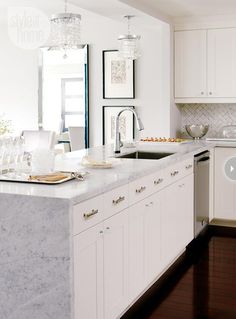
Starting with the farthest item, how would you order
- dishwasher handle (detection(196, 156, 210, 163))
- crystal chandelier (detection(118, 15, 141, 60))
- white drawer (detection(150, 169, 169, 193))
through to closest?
crystal chandelier (detection(118, 15, 141, 60))
dishwasher handle (detection(196, 156, 210, 163))
white drawer (detection(150, 169, 169, 193))

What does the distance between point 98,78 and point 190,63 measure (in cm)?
152

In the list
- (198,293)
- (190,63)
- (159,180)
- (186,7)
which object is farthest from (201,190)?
(186,7)

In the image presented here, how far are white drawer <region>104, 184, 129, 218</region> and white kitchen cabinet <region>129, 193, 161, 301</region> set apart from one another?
0.12m

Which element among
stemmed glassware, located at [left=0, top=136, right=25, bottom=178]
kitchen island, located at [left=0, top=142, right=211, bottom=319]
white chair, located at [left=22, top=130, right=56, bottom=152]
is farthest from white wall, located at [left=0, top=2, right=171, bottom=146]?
kitchen island, located at [left=0, top=142, right=211, bottom=319]

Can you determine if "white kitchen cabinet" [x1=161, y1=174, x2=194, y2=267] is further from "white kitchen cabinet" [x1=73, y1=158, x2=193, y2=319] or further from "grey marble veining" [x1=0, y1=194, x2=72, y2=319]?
"grey marble veining" [x1=0, y1=194, x2=72, y2=319]

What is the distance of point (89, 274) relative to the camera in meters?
2.55

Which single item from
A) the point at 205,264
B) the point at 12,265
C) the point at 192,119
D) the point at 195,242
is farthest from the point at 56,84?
the point at 12,265

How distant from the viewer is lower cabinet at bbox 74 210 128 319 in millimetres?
2461

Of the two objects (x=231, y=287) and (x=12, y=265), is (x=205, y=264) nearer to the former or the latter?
(x=231, y=287)

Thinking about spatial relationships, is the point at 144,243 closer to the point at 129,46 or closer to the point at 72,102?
the point at 129,46

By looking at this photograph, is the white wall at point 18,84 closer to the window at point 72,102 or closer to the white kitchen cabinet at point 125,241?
the window at point 72,102

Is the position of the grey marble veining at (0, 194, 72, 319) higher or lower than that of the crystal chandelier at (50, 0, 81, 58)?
lower

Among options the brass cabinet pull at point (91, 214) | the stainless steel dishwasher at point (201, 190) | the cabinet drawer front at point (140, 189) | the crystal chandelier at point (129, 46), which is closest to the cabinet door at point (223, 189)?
the stainless steel dishwasher at point (201, 190)

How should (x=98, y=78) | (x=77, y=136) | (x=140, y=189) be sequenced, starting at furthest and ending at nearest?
1. (x=77, y=136)
2. (x=98, y=78)
3. (x=140, y=189)
